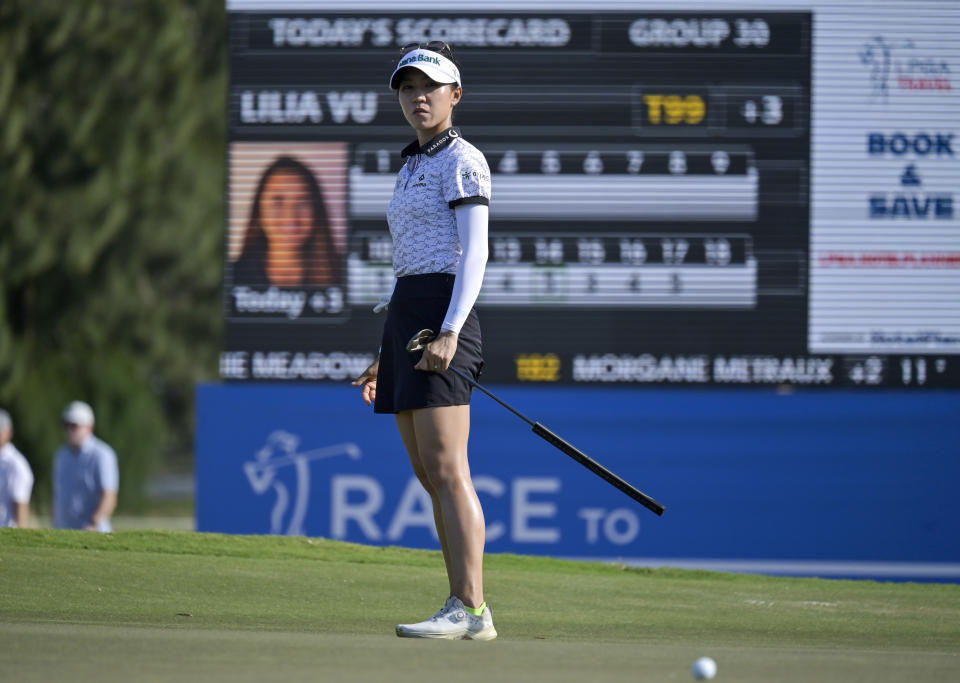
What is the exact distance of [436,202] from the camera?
4852 mm

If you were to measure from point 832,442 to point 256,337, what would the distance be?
3.97m

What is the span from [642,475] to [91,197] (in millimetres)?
12232

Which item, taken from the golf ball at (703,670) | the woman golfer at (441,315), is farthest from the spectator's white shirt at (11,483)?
the golf ball at (703,670)

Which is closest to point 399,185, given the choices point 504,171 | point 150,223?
point 504,171

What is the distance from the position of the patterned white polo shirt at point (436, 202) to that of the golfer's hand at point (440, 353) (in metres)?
0.28

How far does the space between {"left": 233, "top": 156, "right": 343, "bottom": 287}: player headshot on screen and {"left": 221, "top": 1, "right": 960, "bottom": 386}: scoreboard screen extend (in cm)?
1

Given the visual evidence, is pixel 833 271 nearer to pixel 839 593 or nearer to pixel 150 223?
pixel 839 593

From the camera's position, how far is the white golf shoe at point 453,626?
464 cm

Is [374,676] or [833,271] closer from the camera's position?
[374,676]

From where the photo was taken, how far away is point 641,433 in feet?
34.5

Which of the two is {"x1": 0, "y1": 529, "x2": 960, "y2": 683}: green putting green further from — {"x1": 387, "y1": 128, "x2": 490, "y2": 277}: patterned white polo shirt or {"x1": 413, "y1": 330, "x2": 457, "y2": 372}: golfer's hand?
{"x1": 387, "y1": 128, "x2": 490, "y2": 277}: patterned white polo shirt

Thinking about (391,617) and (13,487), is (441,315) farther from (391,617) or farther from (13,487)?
(13,487)

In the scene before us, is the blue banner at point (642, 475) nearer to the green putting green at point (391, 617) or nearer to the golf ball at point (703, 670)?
the green putting green at point (391, 617)

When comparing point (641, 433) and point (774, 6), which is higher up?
point (774, 6)
